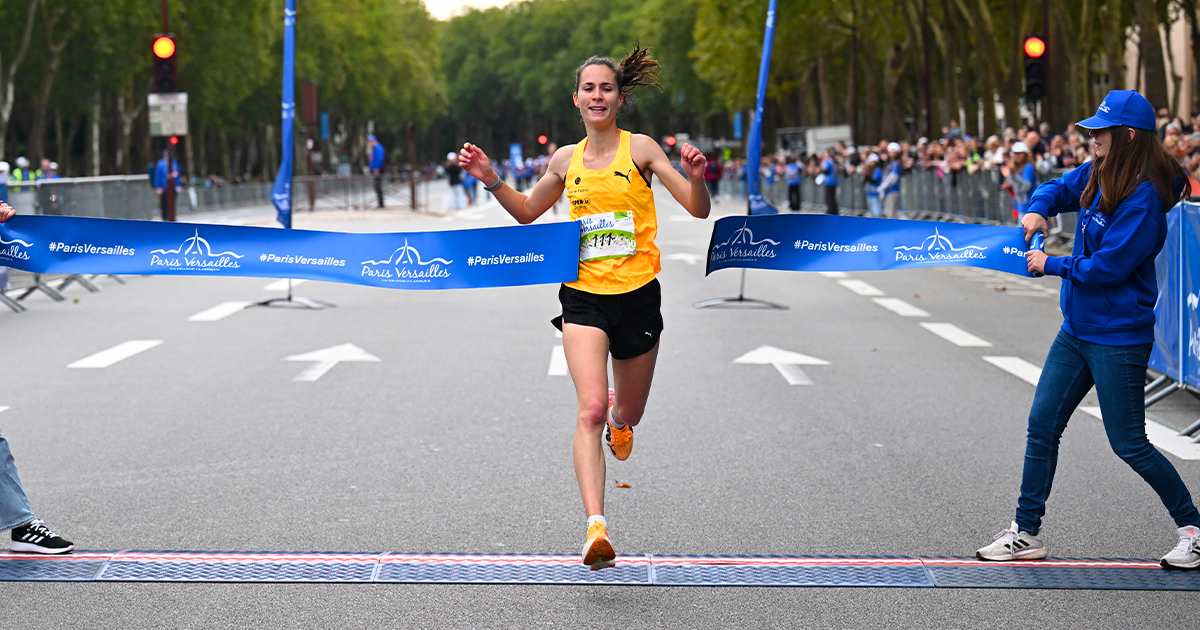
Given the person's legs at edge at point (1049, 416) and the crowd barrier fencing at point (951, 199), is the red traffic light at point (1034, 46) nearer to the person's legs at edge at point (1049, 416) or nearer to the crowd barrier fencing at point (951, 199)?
the crowd barrier fencing at point (951, 199)

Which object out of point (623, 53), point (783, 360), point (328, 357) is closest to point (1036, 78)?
point (623, 53)

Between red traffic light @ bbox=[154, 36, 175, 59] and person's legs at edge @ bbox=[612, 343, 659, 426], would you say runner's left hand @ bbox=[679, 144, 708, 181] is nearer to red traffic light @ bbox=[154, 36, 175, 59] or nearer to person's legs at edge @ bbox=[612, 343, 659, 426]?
person's legs at edge @ bbox=[612, 343, 659, 426]

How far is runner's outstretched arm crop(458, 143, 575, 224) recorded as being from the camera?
5.76 m

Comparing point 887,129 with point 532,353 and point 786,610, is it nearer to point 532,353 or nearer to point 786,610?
point 532,353

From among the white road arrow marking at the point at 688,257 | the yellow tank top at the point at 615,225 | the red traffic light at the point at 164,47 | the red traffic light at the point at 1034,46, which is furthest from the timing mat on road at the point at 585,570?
the red traffic light at the point at 164,47

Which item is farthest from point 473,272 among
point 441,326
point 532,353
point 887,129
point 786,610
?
point 887,129

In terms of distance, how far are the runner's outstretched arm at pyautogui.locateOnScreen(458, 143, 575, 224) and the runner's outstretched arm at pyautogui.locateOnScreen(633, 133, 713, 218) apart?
0.83ft

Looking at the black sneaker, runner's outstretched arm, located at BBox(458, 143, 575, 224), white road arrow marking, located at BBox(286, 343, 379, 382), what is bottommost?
white road arrow marking, located at BBox(286, 343, 379, 382)

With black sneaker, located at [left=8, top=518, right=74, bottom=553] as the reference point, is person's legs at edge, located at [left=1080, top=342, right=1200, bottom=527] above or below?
above

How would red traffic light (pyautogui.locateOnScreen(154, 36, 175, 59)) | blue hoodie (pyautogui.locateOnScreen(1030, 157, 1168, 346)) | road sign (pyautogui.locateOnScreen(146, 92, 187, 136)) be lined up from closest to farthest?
1. blue hoodie (pyautogui.locateOnScreen(1030, 157, 1168, 346))
2. red traffic light (pyautogui.locateOnScreen(154, 36, 175, 59))
3. road sign (pyautogui.locateOnScreen(146, 92, 187, 136))

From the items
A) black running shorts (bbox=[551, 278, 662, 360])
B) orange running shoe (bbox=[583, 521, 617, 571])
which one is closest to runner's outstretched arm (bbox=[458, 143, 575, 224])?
black running shorts (bbox=[551, 278, 662, 360])

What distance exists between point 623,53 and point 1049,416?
2670 cm

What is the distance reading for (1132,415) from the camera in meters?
5.51

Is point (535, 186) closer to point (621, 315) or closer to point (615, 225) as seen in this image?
point (615, 225)
